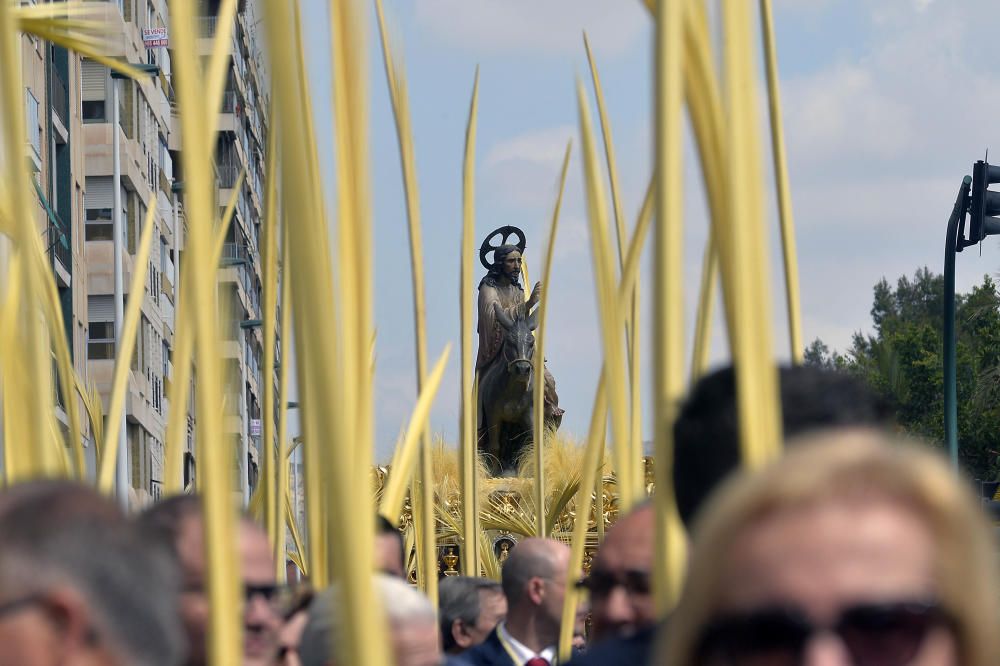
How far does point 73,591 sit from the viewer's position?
161 cm

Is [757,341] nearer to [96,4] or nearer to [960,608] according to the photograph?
[960,608]

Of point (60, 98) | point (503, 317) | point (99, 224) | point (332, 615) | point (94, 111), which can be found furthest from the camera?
point (94, 111)

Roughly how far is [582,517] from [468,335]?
423 mm

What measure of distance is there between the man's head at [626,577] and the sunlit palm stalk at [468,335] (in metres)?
0.99

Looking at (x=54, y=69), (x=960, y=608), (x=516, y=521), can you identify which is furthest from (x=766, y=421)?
(x=54, y=69)

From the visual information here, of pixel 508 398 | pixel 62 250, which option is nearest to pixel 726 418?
pixel 508 398

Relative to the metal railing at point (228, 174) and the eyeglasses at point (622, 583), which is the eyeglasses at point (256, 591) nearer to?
the eyeglasses at point (622, 583)

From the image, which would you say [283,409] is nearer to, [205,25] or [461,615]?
[461,615]

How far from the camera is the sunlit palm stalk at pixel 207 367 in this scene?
1.66m

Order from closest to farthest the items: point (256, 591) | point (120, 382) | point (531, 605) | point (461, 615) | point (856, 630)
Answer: point (856, 630) → point (256, 591) → point (120, 382) → point (531, 605) → point (461, 615)

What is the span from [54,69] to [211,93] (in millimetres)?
24106

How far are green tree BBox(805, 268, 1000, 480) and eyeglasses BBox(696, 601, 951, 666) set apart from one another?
4411 centimetres

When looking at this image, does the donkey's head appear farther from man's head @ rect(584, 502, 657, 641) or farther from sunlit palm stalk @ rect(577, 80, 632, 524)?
man's head @ rect(584, 502, 657, 641)

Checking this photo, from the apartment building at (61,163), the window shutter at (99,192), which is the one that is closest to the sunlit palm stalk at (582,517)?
the apartment building at (61,163)
